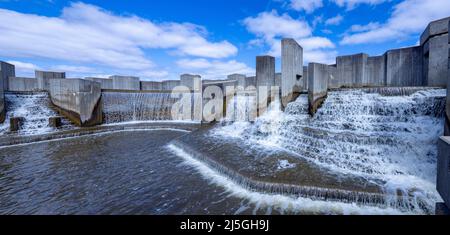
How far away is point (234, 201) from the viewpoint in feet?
10.7

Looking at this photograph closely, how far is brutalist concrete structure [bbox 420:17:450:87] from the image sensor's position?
6934mm

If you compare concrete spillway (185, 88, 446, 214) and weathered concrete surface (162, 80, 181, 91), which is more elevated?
weathered concrete surface (162, 80, 181, 91)

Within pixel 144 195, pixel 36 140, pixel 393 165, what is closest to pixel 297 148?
pixel 393 165

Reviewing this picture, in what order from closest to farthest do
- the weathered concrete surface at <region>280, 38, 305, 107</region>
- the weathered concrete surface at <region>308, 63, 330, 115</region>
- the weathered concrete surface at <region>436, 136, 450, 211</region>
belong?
the weathered concrete surface at <region>436, 136, 450, 211</region> → the weathered concrete surface at <region>308, 63, 330, 115</region> → the weathered concrete surface at <region>280, 38, 305, 107</region>

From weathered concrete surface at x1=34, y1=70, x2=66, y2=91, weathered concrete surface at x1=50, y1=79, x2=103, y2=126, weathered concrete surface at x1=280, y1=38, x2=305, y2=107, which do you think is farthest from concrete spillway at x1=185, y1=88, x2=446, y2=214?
weathered concrete surface at x1=34, y1=70, x2=66, y2=91

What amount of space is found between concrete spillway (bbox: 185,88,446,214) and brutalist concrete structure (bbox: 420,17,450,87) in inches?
110

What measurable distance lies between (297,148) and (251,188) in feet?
8.01

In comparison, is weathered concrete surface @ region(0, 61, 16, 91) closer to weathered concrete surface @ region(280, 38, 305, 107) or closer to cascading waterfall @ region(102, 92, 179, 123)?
cascading waterfall @ region(102, 92, 179, 123)

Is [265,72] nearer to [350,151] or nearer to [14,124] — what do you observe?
[350,151]

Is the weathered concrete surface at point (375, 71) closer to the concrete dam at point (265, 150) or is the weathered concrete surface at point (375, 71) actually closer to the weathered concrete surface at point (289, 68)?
the concrete dam at point (265, 150)

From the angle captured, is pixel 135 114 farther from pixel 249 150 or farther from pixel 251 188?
pixel 251 188

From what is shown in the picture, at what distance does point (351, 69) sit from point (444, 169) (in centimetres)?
1054

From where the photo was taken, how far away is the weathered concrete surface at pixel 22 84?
13.3m

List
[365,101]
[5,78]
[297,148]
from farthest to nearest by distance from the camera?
[5,78]
[365,101]
[297,148]
